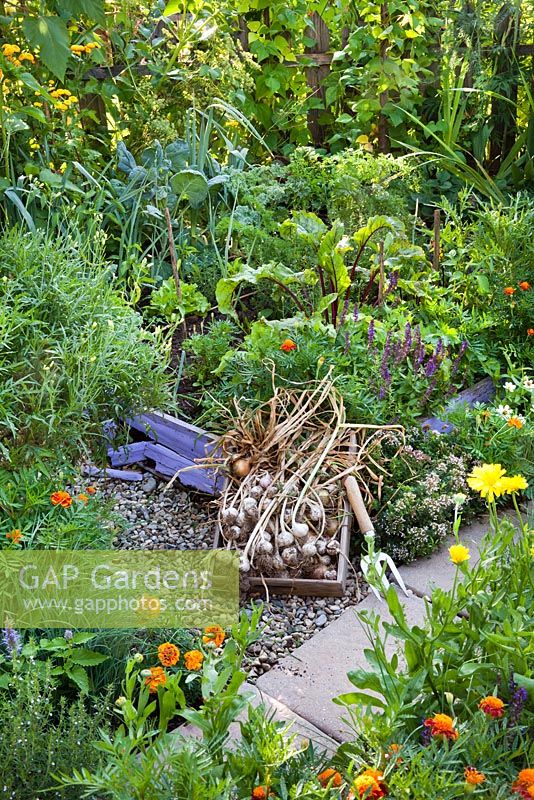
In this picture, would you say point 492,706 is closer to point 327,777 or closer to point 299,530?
point 327,777

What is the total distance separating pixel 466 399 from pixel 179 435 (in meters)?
1.15

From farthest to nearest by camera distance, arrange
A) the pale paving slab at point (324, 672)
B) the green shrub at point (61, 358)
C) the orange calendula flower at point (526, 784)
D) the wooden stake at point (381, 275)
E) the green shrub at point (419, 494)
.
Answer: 1. the wooden stake at point (381, 275)
2. the green shrub at point (419, 494)
3. the green shrub at point (61, 358)
4. the pale paving slab at point (324, 672)
5. the orange calendula flower at point (526, 784)

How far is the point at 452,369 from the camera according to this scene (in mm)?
3346

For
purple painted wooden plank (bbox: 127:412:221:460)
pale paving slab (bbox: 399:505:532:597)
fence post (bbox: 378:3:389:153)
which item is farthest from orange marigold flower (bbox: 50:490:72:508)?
fence post (bbox: 378:3:389:153)

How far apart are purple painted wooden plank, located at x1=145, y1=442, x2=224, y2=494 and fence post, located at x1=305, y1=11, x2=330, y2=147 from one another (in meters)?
3.05

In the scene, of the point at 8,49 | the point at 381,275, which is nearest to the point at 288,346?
the point at 381,275

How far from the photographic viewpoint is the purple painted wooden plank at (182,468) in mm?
3061

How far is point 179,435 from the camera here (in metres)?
3.22

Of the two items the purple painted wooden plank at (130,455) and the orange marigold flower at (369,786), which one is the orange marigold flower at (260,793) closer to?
the orange marigold flower at (369,786)

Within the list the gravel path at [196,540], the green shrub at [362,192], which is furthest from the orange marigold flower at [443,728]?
the green shrub at [362,192]

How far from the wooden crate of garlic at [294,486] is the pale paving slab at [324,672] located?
187 mm

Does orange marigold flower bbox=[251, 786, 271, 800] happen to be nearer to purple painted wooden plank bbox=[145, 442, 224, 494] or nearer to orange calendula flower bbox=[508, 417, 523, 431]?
purple painted wooden plank bbox=[145, 442, 224, 494]

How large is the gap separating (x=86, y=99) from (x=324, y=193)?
1425 mm

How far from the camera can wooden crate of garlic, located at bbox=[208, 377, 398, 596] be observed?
2.65 metres
